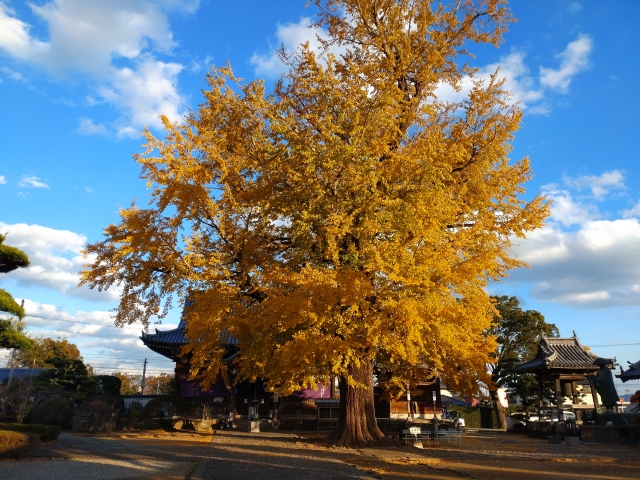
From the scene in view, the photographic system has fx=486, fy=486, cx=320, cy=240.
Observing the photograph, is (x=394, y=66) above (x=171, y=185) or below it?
above

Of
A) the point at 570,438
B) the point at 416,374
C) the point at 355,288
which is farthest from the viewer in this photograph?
the point at 416,374

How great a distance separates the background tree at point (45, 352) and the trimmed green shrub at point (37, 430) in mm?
34260

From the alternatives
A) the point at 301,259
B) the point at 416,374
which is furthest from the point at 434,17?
the point at 416,374

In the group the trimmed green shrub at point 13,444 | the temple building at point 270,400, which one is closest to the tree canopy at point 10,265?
the trimmed green shrub at point 13,444

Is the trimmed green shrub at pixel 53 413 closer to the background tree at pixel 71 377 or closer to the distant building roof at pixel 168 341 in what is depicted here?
the distant building roof at pixel 168 341

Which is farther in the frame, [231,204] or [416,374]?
[416,374]

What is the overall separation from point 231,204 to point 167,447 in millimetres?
7870

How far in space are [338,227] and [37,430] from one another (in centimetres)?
979

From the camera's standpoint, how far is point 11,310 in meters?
12.0

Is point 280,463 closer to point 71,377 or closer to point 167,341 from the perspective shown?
point 167,341

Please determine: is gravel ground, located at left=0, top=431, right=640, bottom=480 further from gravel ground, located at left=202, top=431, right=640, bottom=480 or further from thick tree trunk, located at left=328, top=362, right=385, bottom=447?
thick tree trunk, located at left=328, top=362, right=385, bottom=447

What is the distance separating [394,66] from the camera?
49.3 feet

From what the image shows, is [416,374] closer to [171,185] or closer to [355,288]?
[355,288]

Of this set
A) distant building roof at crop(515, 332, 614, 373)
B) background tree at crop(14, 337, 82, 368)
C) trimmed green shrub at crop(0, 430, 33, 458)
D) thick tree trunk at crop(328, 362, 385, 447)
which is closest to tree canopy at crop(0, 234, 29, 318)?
trimmed green shrub at crop(0, 430, 33, 458)
